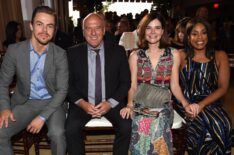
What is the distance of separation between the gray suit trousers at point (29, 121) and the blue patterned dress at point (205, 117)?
4.09 ft

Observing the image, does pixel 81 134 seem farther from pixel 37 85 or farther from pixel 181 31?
pixel 181 31

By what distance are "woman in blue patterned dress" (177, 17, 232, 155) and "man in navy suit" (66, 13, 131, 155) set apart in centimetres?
67

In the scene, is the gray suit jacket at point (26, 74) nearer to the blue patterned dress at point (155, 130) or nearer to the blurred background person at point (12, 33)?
the blue patterned dress at point (155, 130)

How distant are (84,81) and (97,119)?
395 mm

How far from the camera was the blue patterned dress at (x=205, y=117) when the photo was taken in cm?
272

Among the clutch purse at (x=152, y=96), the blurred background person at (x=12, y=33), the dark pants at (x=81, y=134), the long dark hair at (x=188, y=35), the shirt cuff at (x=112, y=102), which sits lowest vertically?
the dark pants at (x=81, y=134)

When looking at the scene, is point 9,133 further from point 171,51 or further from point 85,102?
point 171,51

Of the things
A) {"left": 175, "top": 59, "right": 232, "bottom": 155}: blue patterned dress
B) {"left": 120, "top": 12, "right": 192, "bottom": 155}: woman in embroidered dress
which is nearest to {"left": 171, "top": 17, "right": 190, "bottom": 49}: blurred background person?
{"left": 175, "top": 59, "right": 232, "bottom": 155}: blue patterned dress

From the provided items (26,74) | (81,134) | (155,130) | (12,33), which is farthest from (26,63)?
(12,33)

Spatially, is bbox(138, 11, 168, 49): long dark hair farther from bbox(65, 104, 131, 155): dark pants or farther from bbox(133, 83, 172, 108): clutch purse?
bbox(65, 104, 131, 155): dark pants

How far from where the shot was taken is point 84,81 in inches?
110

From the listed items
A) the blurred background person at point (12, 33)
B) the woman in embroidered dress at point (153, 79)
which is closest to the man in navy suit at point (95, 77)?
the woman in embroidered dress at point (153, 79)

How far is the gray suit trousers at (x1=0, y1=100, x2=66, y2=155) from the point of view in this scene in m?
2.50

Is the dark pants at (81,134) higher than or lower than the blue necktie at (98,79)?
lower
